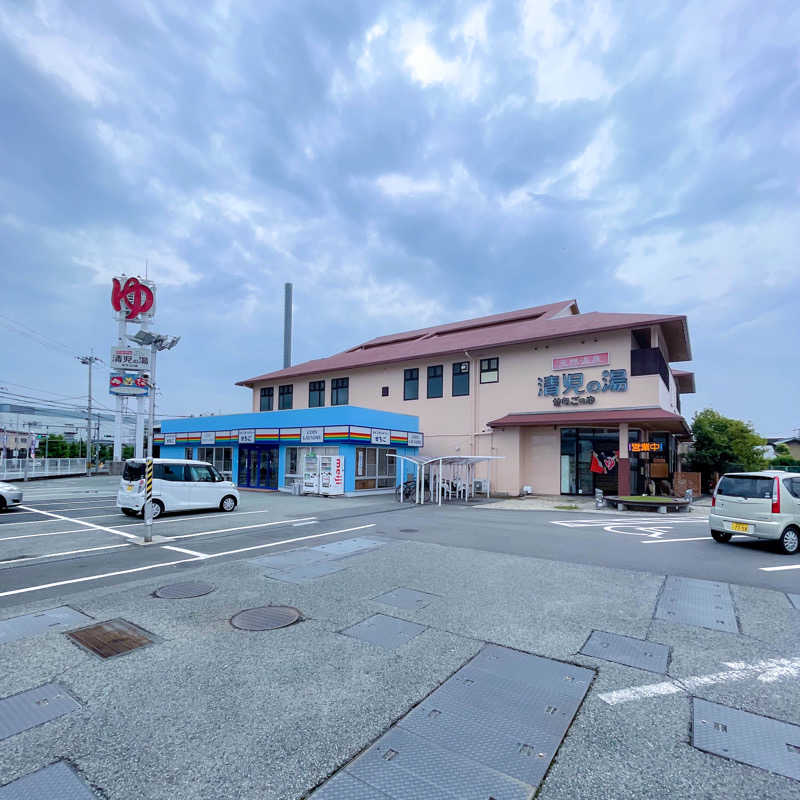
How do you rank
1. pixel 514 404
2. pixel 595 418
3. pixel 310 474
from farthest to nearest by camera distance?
pixel 514 404
pixel 310 474
pixel 595 418

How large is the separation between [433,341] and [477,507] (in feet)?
50.6

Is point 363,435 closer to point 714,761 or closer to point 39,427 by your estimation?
point 714,761

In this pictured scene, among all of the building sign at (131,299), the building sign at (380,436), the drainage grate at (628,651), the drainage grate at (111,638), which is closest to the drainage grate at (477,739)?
the drainage grate at (628,651)

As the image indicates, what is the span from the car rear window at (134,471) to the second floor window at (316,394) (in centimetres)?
1961

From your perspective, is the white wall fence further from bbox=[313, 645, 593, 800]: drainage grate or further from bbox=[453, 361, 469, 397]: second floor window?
bbox=[313, 645, 593, 800]: drainage grate

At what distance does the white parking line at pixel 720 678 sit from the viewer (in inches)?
157

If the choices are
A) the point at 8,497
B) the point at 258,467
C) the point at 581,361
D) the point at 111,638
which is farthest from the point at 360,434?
the point at 111,638

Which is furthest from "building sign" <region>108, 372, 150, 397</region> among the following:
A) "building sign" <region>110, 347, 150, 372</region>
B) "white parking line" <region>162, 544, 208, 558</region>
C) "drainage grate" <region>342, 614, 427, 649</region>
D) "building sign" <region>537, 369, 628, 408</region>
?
"drainage grate" <region>342, 614, 427, 649</region>

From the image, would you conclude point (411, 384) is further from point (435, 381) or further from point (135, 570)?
point (135, 570)

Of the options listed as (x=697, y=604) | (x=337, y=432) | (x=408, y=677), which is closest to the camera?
(x=408, y=677)

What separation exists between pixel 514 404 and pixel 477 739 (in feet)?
75.4

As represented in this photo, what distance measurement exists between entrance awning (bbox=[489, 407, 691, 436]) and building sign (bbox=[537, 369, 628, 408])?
65 cm

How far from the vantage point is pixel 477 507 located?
19.7 meters

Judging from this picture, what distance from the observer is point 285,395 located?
3594 centimetres
